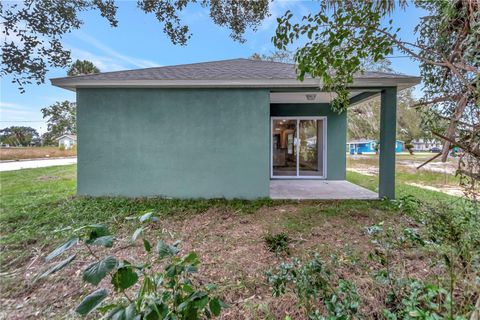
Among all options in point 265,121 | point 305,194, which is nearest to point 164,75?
point 265,121

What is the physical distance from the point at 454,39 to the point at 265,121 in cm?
430

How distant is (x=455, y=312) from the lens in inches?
59.9

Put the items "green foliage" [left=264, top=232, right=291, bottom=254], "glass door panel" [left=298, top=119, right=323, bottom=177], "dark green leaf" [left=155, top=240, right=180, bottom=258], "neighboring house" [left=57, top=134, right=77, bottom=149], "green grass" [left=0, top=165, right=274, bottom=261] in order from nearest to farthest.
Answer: "dark green leaf" [left=155, top=240, right=180, bottom=258], "green foliage" [left=264, top=232, right=291, bottom=254], "green grass" [left=0, top=165, right=274, bottom=261], "glass door panel" [left=298, top=119, right=323, bottom=177], "neighboring house" [left=57, top=134, right=77, bottom=149]

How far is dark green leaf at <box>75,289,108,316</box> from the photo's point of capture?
102 cm

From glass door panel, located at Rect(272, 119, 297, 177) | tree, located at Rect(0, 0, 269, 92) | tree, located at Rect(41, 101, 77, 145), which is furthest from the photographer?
tree, located at Rect(41, 101, 77, 145)

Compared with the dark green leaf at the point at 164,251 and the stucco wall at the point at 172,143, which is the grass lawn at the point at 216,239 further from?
the dark green leaf at the point at 164,251

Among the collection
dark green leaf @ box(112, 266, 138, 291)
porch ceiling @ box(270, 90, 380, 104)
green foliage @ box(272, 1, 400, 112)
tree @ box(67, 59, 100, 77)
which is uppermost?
tree @ box(67, 59, 100, 77)

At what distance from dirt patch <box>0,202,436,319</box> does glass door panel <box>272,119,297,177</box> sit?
4021 millimetres

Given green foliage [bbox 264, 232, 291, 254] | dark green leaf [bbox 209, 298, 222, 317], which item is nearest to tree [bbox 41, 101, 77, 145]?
green foliage [bbox 264, 232, 291, 254]

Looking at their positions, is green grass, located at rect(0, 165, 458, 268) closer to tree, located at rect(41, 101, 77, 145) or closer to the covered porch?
the covered porch

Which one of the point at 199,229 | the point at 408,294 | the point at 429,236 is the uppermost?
the point at 429,236

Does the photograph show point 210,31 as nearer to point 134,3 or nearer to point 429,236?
point 134,3

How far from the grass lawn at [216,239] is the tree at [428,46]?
1346 millimetres

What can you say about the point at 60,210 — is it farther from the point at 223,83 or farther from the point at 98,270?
the point at 98,270
